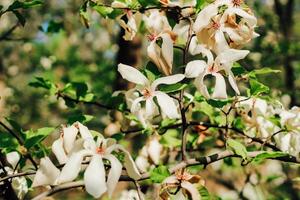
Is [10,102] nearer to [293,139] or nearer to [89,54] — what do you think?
[89,54]

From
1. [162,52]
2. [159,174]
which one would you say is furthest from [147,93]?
[159,174]

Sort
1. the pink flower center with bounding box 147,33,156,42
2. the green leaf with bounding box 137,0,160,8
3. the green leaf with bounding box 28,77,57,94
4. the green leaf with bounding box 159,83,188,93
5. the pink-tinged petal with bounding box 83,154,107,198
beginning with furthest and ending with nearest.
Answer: the green leaf with bounding box 28,77,57,94 < the green leaf with bounding box 137,0,160,8 < the pink flower center with bounding box 147,33,156,42 < the green leaf with bounding box 159,83,188,93 < the pink-tinged petal with bounding box 83,154,107,198

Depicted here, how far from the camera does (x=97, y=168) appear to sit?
1.15m

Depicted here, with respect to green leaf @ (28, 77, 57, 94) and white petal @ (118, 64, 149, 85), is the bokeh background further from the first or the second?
white petal @ (118, 64, 149, 85)

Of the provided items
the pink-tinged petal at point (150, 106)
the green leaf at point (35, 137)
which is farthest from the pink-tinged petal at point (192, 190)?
the green leaf at point (35, 137)

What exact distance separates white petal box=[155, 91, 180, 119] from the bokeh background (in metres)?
0.66

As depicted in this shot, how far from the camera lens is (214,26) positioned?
139cm

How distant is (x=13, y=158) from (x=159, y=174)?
0.62 m

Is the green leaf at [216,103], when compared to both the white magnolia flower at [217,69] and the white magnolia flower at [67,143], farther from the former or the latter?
the white magnolia flower at [67,143]

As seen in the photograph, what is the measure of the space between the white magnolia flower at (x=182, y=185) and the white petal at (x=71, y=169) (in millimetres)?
226

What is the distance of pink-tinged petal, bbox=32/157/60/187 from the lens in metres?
1.22

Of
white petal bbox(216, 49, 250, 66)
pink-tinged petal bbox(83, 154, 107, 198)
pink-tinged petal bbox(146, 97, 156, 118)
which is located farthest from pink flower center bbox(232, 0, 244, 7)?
pink-tinged petal bbox(83, 154, 107, 198)

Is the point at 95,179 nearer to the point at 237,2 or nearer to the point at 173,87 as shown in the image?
the point at 173,87

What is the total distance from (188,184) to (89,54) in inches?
287
